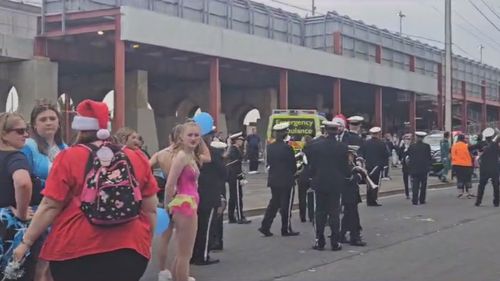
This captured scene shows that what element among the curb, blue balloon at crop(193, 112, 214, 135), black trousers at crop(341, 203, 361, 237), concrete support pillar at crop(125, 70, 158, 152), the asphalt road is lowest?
the asphalt road

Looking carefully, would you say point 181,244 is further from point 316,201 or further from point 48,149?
point 316,201

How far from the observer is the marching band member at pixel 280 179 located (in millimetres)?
10969

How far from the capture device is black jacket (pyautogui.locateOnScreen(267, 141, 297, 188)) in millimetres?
10961

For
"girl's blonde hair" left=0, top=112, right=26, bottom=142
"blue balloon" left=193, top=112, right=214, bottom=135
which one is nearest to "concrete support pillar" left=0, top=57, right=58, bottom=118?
"blue balloon" left=193, top=112, right=214, bottom=135

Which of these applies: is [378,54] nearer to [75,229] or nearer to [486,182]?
[486,182]

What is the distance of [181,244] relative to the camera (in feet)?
21.6

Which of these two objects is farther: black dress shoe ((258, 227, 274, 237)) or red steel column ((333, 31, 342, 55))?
red steel column ((333, 31, 342, 55))

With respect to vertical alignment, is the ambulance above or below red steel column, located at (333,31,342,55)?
below

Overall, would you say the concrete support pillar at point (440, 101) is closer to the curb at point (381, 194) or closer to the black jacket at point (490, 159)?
the curb at point (381, 194)

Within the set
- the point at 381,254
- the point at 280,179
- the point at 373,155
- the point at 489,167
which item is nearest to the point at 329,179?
the point at 381,254

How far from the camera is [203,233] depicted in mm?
8219

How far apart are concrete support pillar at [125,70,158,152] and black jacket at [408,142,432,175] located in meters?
19.8

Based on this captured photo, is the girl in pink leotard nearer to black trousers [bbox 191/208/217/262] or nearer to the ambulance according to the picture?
black trousers [bbox 191/208/217/262]

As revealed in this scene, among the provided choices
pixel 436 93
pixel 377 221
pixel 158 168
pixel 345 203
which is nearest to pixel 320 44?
pixel 436 93
